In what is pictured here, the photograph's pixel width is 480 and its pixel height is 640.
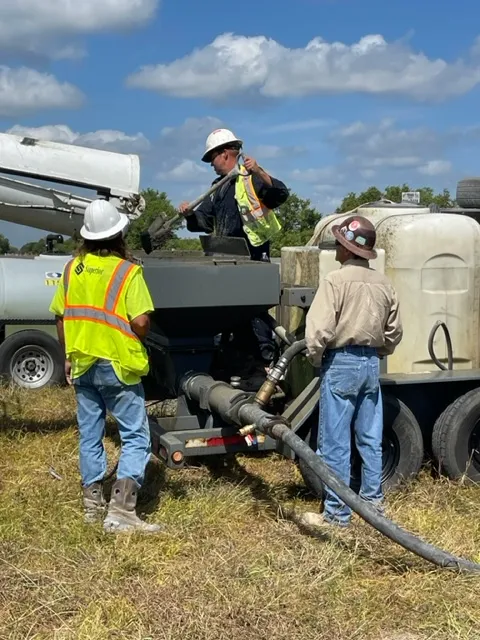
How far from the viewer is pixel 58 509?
192 inches

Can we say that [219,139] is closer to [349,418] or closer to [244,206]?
[244,206]

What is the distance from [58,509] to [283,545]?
54.9 inches

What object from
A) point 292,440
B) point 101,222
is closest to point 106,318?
point 101,222

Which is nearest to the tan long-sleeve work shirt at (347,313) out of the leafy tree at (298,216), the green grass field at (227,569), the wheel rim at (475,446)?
the green grass field at (227,569)

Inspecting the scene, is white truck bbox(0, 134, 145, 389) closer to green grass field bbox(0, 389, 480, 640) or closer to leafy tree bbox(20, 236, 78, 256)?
leafy tree bbox(20, 236, 78, 256)

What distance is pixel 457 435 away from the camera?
5.36 metres

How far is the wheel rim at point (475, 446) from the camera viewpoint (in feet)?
18.0

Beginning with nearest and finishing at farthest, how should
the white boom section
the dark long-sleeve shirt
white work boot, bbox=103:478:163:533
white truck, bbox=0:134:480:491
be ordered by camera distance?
white work boot, bbox=103:478:163:533, white truck, bbox=0:134:480:491, the dark long-sleeve shirt, the white boom section

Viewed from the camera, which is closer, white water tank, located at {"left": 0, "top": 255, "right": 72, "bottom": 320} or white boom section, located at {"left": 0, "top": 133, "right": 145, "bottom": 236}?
white boom section, located at {"left": 0, "top": 133, "right": 145, "bottom": 236}

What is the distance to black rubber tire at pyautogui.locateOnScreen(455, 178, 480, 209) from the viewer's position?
670cm

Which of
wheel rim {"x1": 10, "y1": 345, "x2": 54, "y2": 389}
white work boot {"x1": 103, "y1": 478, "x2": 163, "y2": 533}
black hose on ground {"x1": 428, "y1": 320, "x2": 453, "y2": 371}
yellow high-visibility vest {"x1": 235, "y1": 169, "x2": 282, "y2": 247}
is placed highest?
yellow high-visibility vest {"x1": 235, "y1": 169, "x2": 282, "y2": 247}

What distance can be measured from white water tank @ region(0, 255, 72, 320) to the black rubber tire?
447 centimetres

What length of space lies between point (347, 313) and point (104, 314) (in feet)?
4.36

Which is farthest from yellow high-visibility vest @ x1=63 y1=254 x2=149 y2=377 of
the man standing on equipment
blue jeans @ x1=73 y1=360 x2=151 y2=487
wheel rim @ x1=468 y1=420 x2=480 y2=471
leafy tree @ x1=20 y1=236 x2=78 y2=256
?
leafy tree @ x1=20 y1=236 x2=78 y2=256
